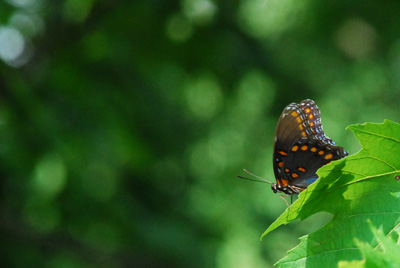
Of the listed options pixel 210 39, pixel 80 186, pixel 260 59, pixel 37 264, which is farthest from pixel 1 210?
pixel 260 59

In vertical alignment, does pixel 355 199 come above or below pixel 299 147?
below

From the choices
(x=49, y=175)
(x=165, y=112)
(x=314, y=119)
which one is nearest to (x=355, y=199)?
(x=314, y=119)

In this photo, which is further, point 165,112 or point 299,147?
point 165,112

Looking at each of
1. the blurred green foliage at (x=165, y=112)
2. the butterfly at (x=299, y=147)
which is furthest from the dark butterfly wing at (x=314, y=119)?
the blurred green foliage at (x=165, y=112)

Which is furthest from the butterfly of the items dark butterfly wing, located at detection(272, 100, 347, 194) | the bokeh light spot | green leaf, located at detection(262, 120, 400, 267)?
the bokeh light spot

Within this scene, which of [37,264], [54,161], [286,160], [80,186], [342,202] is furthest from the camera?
[37,264]

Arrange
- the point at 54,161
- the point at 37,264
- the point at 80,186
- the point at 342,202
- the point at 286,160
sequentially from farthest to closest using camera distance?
the point at 37,264
the point at 80,186
the point at 54,161
the point at 286,160
the point at 342,202

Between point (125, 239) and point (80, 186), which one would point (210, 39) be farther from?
point (125, 239)

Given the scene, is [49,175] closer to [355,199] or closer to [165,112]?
[165,112]

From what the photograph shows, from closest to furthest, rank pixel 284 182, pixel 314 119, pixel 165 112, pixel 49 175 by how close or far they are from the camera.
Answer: pixel 314 119 < pixel 284 182 < pixel 49 175 < pixel 165 112
